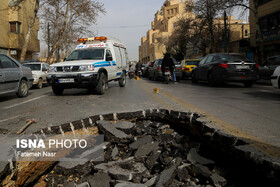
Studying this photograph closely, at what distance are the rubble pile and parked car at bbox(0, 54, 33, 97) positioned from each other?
210 inches

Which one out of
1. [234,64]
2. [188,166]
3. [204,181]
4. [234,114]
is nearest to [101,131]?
[188,166]

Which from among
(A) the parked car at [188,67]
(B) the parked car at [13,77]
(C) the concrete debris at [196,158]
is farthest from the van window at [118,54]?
(C) the concrete debris at [196,158]

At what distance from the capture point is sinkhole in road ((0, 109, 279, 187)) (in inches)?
96.9

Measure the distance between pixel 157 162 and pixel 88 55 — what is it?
760cm

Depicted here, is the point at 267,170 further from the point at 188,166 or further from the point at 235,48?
the point at 235,48

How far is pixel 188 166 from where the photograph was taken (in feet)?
9.16

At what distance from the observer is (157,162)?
3.11m

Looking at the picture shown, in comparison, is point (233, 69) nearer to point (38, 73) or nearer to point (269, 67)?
point (269, 67)

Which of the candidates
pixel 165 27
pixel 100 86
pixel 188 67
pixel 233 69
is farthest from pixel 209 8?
pixel 165 27

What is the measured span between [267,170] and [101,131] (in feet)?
8.10

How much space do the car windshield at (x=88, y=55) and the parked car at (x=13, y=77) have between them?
1.73m

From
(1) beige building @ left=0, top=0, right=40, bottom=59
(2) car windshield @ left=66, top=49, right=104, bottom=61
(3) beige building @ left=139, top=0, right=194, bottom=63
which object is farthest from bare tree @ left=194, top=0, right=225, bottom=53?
(3) beige building @ left=139, top=0, right=194, bottom=63

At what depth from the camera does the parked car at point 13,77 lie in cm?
789

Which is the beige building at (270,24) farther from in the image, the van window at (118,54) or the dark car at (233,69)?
the van window at (118,54)
